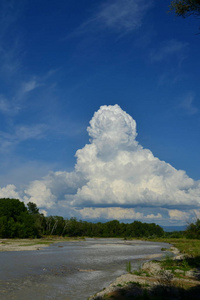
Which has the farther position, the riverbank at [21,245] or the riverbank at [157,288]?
the riverbank at [21,245]

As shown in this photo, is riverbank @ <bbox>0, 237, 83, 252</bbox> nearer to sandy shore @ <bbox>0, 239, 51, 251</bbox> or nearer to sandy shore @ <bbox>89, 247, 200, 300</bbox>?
sandy shore @ <bbox>0, 239, 51, 251</bbox>

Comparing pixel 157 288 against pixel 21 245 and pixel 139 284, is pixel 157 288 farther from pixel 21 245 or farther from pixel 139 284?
pixel 21 245

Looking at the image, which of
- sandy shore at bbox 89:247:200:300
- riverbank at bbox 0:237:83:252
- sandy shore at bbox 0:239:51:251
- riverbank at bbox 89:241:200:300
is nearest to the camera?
riverbank at bbox 89:241:200:300

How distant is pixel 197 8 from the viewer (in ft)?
64.0

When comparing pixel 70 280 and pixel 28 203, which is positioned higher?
pixel 28 203

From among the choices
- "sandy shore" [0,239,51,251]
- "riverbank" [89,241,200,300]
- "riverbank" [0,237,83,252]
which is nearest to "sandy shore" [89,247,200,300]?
"riverbank" [89,241,200,300]

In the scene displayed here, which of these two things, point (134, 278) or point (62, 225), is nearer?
point (134, 278)

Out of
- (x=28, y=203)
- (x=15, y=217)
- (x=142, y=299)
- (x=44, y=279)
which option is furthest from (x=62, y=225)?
(x=142, y=299)

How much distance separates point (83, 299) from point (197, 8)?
932 inches

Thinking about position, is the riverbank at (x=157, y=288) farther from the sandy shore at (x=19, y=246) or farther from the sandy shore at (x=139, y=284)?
the sandy shore at (x=19, y=246)

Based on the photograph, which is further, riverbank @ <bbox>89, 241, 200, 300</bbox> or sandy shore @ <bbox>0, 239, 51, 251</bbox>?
sandy shore @ <bbox>0, 239, 51, 251</bbox>

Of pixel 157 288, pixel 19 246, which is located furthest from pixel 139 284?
pixel 19 246

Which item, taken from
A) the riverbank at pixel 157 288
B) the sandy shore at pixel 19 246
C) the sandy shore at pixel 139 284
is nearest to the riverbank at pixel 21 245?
the sandy shore at pixel 19 246

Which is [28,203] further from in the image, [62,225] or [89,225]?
[89,225]
